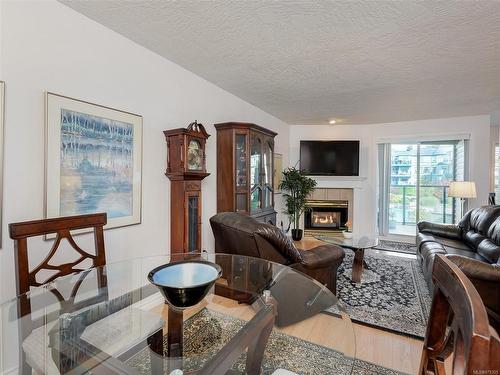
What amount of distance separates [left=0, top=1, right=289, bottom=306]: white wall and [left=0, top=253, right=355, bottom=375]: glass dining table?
1.41 ft

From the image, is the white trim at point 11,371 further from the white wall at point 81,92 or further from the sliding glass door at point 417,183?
the sliding glass door at point 417,183

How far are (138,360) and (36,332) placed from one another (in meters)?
0.52

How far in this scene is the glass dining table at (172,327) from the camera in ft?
3.76

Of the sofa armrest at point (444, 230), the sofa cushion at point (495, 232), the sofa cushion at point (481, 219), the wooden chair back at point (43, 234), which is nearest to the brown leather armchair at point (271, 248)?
the wooden chair back at point (43, 234)

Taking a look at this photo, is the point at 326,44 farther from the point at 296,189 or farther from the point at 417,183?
the point at 417,183

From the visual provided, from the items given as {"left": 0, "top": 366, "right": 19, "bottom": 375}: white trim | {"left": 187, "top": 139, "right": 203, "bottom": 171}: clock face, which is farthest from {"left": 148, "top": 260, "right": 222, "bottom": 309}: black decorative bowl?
{"left": 187, "top": 139, "right": 203, "bottom": 171}: clock face

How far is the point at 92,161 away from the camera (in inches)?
78.7

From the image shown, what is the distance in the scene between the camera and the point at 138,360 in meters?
1.32

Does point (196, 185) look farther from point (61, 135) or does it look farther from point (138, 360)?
point (138, 360)

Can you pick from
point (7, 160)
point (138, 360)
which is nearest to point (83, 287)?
point (138, 360)

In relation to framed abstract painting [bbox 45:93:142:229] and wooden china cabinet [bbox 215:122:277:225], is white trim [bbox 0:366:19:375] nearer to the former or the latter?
framed abstract painting [bbox 45:93:142:229]

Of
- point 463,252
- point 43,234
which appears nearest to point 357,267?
point 463,252

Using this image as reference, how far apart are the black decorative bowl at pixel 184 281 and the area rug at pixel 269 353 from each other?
15.1 inches

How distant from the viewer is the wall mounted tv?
18.0ft
